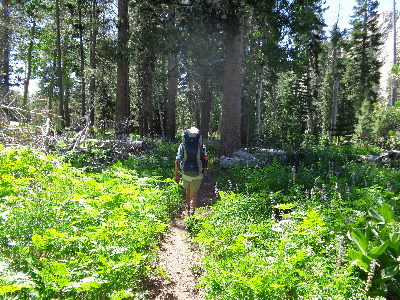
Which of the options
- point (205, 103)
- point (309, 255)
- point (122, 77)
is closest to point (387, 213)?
point (309, 255)

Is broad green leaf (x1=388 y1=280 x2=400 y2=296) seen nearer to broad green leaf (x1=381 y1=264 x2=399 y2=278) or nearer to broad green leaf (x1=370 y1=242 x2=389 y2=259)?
→ broad green leaf (x1=381 y1=264 x2=399 y2=278)

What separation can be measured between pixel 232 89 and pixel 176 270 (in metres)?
9.25

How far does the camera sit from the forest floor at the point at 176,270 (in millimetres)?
3949

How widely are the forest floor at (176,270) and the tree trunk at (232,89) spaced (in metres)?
6.85

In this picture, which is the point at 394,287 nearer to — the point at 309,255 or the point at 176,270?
the point at 309,255

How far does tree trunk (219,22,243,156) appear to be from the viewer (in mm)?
12531

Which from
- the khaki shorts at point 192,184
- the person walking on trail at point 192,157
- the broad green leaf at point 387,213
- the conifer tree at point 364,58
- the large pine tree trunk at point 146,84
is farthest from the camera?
the conifer tree at point 364,58

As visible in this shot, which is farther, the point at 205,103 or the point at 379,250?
the point at 205,103

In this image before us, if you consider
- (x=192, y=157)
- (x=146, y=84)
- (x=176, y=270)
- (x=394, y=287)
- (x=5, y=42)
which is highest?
(x=5, y=42)

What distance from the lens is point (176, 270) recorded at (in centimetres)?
466

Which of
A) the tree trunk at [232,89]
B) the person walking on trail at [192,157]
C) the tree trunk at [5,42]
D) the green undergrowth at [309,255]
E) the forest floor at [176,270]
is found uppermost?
the tree trunk at [5,42]

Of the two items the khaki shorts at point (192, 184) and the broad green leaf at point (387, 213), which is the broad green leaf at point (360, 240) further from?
the khaki shorts at point (192, 184)

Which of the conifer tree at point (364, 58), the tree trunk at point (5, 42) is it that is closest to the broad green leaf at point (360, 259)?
the tree trunk at point (5, 42)

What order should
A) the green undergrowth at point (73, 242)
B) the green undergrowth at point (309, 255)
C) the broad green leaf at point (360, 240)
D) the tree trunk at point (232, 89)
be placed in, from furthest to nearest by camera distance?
the tree trunk at point (232, 89) < the broad green leaf at point (360, 240) < the green undergrowth at point (309, 255) < the green undergrowth at point (73, 242)
